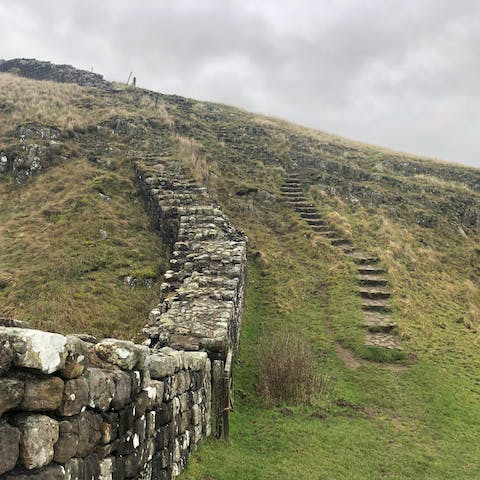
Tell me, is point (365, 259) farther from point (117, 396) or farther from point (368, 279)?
point (117, 396)

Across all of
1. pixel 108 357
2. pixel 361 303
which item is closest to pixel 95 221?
pixel 361 303

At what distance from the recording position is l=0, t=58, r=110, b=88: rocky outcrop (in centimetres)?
7431

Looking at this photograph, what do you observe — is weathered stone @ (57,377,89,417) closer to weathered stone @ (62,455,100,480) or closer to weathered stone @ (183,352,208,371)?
weathered stone @ (62,455,100,480)

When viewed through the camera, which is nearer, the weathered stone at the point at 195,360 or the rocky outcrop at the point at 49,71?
the weathered stone at the point at 195,360

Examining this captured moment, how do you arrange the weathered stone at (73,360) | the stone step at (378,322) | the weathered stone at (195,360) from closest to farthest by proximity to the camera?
the weathered stone at (73,360), the weathered stone at (195,360), the stone step at (378,322)

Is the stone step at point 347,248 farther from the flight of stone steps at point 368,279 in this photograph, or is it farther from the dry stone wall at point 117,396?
the dry stone wall at point 117,396

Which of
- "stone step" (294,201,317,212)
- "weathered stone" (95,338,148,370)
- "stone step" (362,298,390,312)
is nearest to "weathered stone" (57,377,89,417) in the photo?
"weathered stone" (95,338,148,370)

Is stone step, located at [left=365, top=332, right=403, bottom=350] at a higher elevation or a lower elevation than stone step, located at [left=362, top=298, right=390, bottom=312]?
lower

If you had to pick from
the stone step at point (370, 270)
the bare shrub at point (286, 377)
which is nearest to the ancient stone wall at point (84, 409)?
the bare shrub at point (286, 377)

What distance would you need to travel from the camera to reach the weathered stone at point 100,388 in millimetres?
5875

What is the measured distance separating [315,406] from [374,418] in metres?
1.99

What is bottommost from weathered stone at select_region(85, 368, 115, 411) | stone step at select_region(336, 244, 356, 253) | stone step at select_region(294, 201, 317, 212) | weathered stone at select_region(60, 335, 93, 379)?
weathered stone at select_region(85, 368, 115, 411)

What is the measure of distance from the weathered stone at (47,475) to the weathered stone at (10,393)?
2.24 ft

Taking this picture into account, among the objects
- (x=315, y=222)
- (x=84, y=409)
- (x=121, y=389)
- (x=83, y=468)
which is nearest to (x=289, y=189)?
(x=315, y=222)
